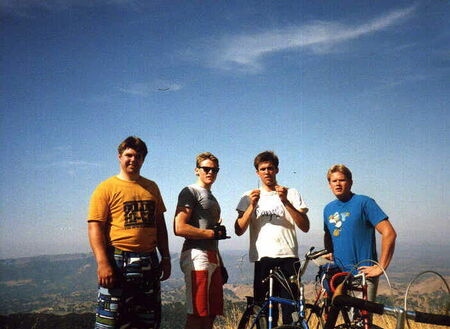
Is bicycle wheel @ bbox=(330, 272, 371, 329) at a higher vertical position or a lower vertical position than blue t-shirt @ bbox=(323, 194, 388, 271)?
lower

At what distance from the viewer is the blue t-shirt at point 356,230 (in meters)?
4.01

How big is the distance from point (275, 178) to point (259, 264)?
108 cm

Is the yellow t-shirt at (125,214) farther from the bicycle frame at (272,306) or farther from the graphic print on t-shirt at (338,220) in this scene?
the graphic print on t-shirt at (338,220)

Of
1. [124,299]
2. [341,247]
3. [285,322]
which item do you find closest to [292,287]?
[285,322]

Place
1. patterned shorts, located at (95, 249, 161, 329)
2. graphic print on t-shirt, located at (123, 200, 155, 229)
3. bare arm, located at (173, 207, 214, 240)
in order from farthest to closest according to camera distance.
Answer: bare arm, located at (173, 207, 214, 240), graphic print on t-shirt, located at (123, 200, 155, 229), patterned shorts, located at (95, 249, 161, 329)

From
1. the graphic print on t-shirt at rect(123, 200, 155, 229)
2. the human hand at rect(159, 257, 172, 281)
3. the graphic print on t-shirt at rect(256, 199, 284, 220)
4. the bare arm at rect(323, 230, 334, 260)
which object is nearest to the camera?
the graphic print on t-shirt at rect(123, 200, 155, 229)

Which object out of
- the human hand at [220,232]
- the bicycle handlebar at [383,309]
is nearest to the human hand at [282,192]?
the human hand at [220,232]

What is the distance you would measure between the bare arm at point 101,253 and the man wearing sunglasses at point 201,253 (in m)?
0.80

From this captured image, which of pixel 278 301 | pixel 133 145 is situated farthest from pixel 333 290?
pixel 133 145

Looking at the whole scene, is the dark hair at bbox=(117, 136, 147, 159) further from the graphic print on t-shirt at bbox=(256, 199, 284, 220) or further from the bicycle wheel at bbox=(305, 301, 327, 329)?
the bicycle wheel at bbox=(305, 301, 327, 329)

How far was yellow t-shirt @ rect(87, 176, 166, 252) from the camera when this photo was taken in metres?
3.79

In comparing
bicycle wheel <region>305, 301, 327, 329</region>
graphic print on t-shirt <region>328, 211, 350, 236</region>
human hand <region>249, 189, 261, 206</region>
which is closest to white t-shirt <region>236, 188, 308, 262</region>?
human hand <region>249, 189, 261, 206</region>

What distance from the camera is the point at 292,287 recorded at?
158 inches

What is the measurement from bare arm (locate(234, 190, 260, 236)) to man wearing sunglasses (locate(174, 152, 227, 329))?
0.25 metres
